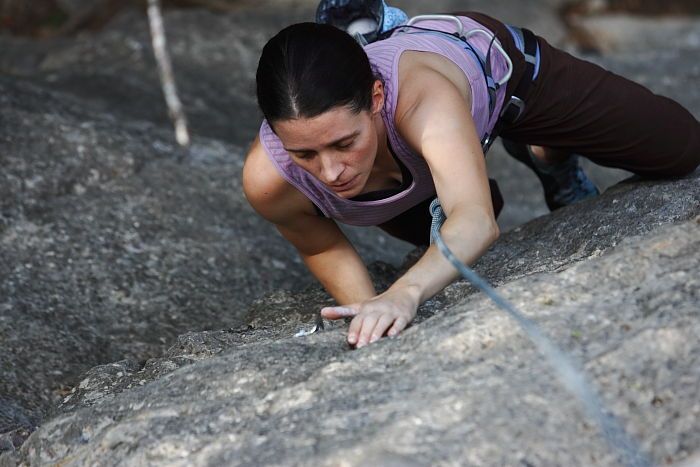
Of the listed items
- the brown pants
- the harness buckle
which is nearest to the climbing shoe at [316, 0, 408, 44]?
the brown pants

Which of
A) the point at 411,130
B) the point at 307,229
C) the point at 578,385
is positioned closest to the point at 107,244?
the point at 307,229

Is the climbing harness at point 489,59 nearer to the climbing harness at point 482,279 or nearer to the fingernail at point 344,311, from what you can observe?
the climbing harness at point 482,279

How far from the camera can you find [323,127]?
87.7 inches

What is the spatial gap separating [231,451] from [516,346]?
20.4 inches

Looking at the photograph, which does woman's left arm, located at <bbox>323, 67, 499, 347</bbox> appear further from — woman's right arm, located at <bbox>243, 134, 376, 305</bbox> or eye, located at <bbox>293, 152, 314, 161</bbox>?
woman's right arm, located at <bbox>243, 134, 376, 305</bbox>

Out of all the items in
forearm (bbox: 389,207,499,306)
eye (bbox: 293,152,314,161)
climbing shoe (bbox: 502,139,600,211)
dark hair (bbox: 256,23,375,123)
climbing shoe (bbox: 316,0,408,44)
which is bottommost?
climbing shoe (bbox: 502,139,600,211)

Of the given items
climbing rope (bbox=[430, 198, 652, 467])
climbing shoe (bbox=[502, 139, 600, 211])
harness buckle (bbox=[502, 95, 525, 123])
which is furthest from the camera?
climbing shoe (bbox=[502, 139, 600, 211])

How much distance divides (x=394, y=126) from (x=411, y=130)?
78 mm

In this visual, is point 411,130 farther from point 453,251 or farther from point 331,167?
point 453,251

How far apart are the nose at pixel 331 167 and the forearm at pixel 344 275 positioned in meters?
0.56

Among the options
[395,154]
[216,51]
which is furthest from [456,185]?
[216,51]

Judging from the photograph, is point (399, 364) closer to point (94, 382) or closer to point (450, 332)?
point (450, 332)

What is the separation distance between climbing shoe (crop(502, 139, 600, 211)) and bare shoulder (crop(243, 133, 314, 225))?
101cm

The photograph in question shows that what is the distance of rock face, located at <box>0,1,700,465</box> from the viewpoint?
5.70 ft
